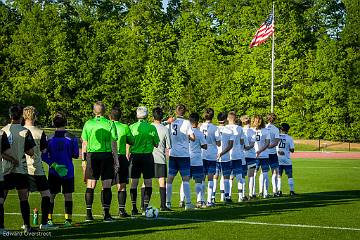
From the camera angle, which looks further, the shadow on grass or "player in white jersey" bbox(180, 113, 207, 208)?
"player in white jersey" bbox(180, 113, 207, 208)

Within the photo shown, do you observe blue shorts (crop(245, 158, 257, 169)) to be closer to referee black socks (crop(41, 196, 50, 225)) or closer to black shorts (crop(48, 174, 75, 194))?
black shorts (crop(48, 174, 75, 194))

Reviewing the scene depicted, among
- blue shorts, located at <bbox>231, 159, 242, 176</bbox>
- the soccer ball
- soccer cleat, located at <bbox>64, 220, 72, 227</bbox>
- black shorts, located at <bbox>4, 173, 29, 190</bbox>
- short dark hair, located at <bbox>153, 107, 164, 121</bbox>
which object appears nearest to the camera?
black shorts, located at <bbox>4, 173, 29, 190</bbox>

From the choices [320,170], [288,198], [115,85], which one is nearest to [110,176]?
[288,198]

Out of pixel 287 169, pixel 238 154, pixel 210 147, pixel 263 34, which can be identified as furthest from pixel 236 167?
pixel 263 34

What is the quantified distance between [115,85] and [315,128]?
65.5ft

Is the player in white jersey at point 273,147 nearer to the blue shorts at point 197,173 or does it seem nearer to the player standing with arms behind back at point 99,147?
the blue shorts at point 197,173

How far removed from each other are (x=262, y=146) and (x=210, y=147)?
2631 millimetres

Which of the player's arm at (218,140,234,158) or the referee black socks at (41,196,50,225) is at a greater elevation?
the player's arm at (218,140,234,158)

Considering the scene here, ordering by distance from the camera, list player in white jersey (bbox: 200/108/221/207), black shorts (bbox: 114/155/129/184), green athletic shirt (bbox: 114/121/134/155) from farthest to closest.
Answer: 1. player in white jersey (bbox: 200/108/221/207)
2. black shorts (bbox: 114/155/129/184)
3. green athletic shirt (bbox: 114/121/134/155)

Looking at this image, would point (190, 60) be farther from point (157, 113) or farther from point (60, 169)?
point (60, 169)

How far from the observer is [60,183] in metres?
14.0

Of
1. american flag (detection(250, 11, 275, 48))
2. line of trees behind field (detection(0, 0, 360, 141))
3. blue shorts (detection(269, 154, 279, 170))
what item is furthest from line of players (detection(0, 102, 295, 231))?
line of trees behind field (detection(0, 0, 360, 141))

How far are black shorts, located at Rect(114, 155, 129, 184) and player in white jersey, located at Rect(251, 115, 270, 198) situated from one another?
5767 mm

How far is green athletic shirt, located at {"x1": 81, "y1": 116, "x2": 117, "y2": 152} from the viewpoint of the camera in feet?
46.4
